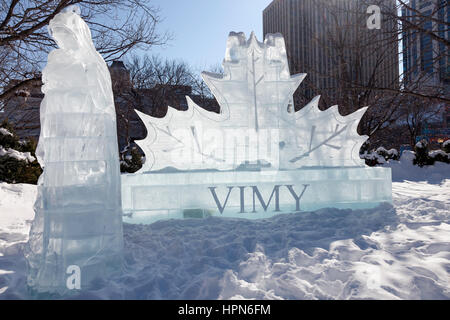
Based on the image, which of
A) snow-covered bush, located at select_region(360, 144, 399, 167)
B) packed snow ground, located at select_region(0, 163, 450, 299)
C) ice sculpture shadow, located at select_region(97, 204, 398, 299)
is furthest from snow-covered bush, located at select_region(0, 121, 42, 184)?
snow-covered bush, located at select_region(360, 144, 399, 167)

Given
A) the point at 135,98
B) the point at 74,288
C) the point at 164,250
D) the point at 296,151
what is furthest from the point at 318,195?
the point at 135,98

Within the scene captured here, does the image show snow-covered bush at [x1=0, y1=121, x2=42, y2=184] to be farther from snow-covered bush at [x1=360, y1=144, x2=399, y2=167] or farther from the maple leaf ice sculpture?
snow-covered bush at [x1=360, y1=144, x2=399, y2=167]

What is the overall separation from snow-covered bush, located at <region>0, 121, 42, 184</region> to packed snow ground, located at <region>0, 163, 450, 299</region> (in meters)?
3.37

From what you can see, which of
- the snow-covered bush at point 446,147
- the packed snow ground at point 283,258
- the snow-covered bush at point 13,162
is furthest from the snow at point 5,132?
the snow-covered bush at point 446,147

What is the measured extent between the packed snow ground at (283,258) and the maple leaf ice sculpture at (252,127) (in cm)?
111

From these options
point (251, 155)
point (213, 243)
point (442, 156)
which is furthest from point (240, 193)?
point (442, 156)

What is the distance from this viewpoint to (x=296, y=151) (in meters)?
5.36

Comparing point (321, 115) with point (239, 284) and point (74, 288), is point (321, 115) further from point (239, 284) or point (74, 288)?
point (74, 288)

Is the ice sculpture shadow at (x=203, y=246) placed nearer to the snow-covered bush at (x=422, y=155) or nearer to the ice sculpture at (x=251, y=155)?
the ice sculpture at (x=251, y=155)

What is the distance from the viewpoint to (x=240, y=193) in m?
4.86

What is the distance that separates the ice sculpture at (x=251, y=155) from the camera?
4.79 meters

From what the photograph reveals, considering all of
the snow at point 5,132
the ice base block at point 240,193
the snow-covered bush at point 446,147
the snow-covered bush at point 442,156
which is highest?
the snow at point 5,132

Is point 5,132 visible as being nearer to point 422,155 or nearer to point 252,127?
point 252,127

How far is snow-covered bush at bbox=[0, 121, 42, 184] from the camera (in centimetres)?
740
